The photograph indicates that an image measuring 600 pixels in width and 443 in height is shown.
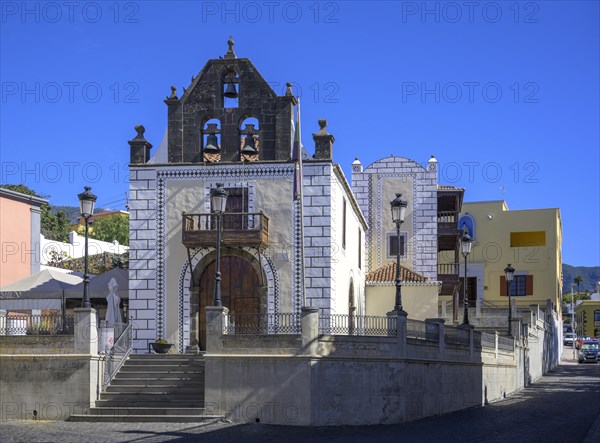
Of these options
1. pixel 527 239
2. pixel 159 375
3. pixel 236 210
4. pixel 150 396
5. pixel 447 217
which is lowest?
pixel 150 396

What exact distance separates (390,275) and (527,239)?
25581mm

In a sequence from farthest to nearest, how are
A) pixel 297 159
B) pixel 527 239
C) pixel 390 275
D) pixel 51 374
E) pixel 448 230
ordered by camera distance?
pixel 527 239 → pixel 448 230 → pixel 390 275 → pixel 297 159 → pixel 51 374

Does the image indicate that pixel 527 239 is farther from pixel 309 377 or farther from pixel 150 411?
pixel 150 411

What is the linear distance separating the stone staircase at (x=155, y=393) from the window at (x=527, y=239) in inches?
1653

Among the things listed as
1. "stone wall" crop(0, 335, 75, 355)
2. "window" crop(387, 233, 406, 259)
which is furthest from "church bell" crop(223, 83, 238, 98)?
"window" crop(387, 233, 406, 259)

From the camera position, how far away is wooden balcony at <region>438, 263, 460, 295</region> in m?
44.0

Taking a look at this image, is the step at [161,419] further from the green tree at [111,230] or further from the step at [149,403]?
the green tree at [111,230]

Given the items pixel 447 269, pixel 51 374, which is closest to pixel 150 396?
pixel 51 374

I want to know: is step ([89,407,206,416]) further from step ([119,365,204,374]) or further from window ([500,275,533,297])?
window ([500,275,533,297])

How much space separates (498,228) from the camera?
63.0 m

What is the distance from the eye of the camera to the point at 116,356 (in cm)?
2417

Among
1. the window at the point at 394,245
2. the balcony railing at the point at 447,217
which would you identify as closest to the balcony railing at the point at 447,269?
the balcony railing at the point at 447,217

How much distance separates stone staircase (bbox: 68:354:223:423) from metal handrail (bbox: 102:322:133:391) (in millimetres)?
136

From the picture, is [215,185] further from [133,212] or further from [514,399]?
[514,399]
